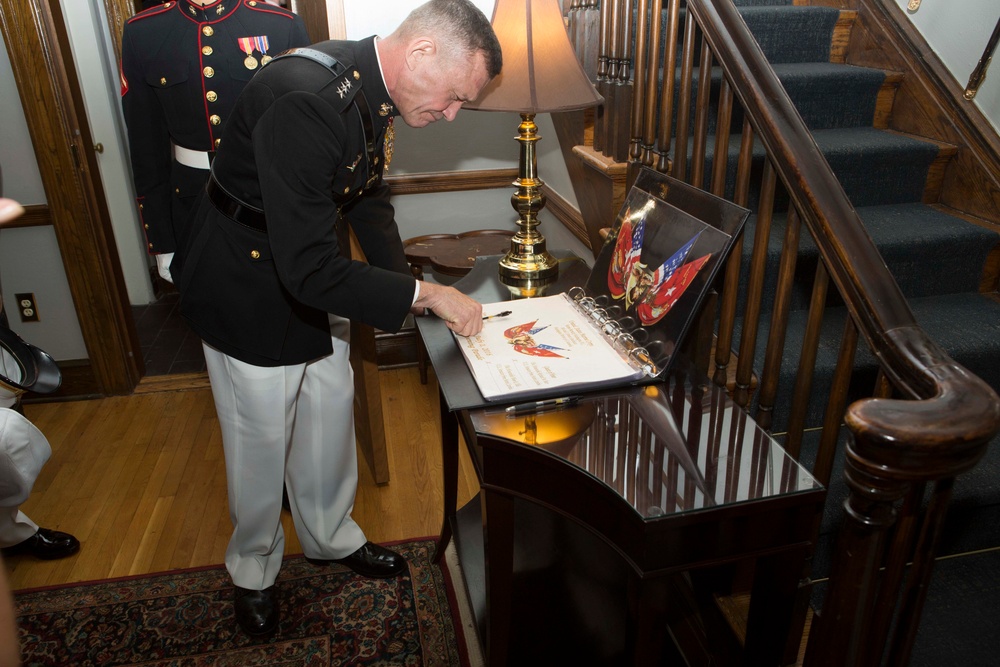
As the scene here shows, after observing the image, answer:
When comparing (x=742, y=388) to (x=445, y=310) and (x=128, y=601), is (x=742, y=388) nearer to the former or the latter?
(x=445, y=310)

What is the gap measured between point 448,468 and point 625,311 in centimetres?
79

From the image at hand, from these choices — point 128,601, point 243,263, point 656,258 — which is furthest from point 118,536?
point 656,258

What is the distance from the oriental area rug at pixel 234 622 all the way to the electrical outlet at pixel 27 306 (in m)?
1.39

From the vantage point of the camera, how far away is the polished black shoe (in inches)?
84.8

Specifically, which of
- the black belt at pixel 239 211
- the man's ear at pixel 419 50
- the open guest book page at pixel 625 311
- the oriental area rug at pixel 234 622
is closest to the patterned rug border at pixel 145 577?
the oriental area rug at pixel 234 622

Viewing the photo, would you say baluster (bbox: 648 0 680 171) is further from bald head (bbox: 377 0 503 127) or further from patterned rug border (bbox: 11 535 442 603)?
patterned rug border (bbox: 11 535 442 603)

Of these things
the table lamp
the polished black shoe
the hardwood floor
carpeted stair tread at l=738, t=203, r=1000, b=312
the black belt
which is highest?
the table lamp

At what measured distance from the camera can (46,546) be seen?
2236 millimetres

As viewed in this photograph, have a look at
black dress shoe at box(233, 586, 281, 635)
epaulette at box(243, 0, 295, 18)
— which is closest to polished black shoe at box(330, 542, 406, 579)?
black dress shoe at box(233, 586, 281, 635)

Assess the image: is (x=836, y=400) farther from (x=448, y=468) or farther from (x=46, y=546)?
(x=46, y=546)

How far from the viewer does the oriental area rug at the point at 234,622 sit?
1.92 metres

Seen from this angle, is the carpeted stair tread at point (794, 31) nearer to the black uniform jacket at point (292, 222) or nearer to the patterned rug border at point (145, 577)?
the black uniform jacket at point (292, 222)

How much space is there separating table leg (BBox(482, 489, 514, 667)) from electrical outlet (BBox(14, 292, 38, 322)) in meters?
2.52

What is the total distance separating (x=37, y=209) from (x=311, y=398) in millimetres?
1757
